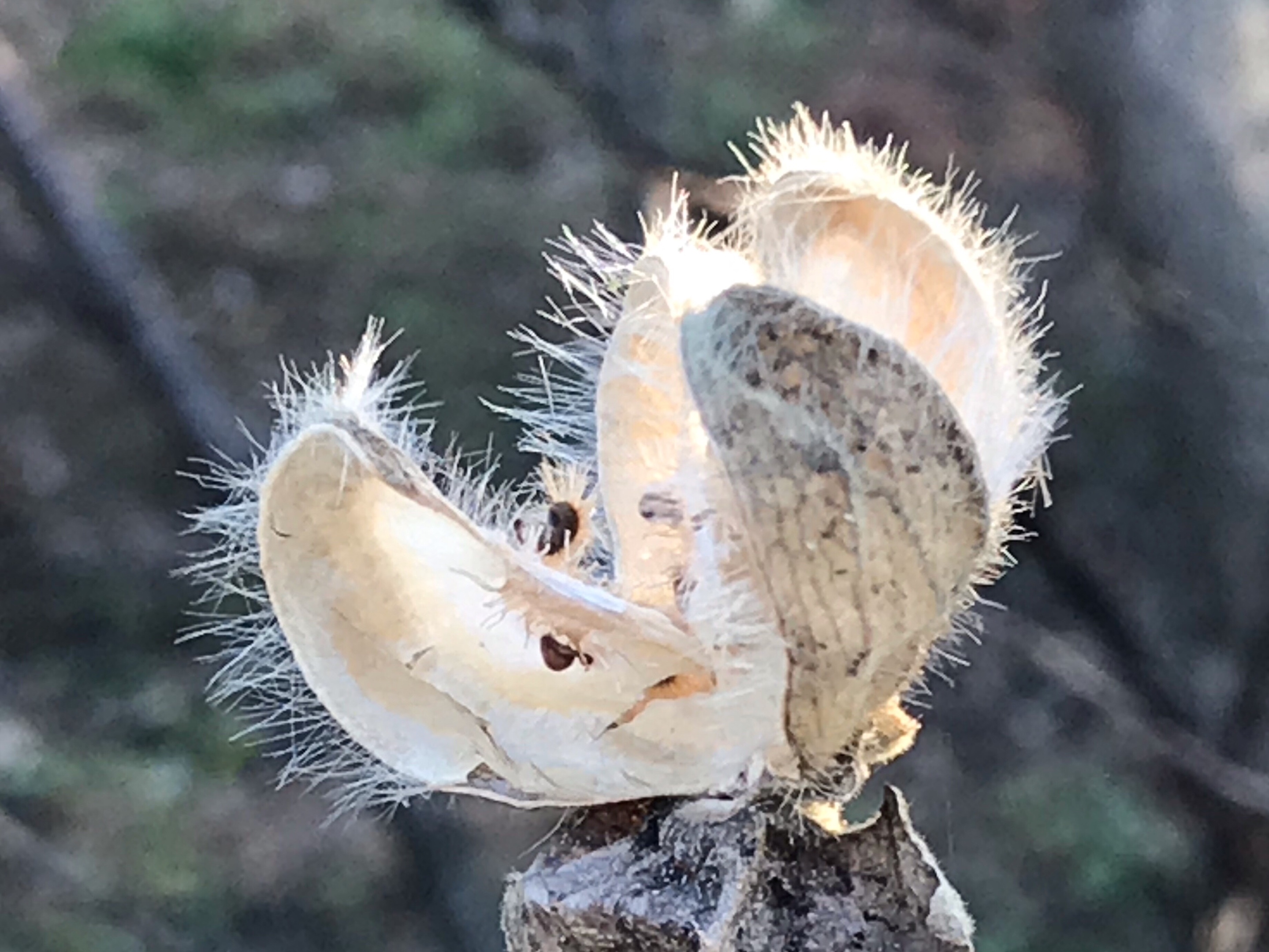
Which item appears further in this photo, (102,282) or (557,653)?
(102,282)

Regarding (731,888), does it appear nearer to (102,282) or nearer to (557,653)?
(557,653)

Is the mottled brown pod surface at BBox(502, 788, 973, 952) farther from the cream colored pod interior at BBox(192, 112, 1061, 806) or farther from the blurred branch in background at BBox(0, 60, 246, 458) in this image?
the blurred branch in background at BBox(0, 60, 246, 458)

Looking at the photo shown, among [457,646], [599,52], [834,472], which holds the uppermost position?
[834,472]

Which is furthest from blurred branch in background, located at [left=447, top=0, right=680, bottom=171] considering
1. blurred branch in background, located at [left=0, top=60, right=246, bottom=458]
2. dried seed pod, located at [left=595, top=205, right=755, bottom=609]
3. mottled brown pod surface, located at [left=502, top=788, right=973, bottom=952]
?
mottled brown pod surface, located at [left=502, top=788, right=973, bottom=952]

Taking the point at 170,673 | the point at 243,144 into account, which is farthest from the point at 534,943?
the point at 243,144

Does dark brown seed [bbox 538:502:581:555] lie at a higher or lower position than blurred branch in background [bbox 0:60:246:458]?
higher

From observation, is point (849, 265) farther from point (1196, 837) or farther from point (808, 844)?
point (1196, 837)

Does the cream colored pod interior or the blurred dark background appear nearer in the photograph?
the cream colored pod interior

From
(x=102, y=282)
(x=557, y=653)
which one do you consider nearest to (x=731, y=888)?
(x=557, y=653)
